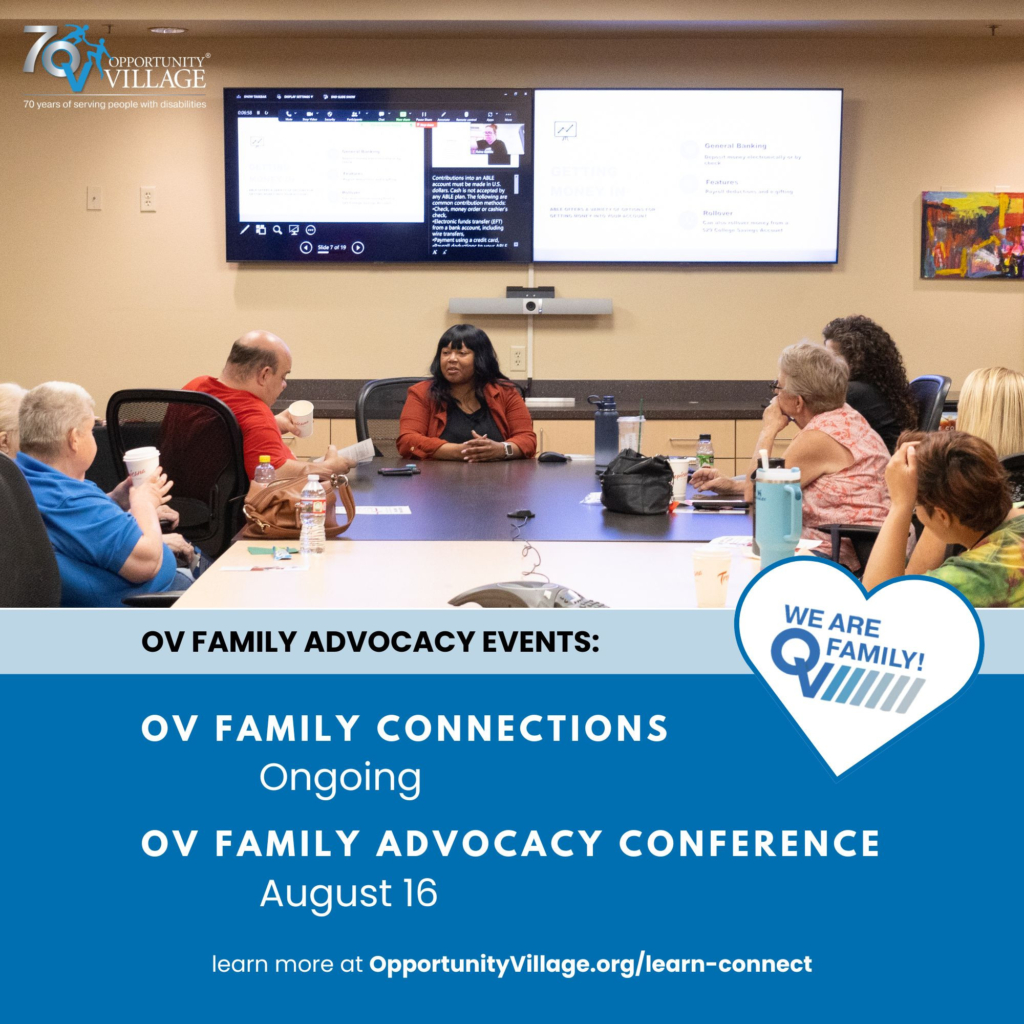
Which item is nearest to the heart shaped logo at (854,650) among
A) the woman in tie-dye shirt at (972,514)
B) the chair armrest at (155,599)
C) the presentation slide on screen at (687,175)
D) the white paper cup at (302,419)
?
the woman in tie-dye shirt at (972,514)

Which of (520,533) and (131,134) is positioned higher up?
(131,134)

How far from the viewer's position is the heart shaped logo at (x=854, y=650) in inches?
42.3

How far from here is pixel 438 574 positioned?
233 cm

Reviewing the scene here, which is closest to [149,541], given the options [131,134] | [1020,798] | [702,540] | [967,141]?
[702,540]

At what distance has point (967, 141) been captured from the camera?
543cm

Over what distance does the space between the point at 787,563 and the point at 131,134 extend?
506 centimetres

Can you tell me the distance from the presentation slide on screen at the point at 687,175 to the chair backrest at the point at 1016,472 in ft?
9.03

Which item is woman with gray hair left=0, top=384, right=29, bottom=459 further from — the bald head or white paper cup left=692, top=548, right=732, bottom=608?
white paper cup left=692, top=548, right=732, bottom=608

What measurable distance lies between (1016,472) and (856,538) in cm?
56

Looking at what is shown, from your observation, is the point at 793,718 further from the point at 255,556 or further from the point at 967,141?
the point at 967,141

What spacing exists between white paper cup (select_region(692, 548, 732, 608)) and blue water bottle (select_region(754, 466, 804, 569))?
31 centimetres

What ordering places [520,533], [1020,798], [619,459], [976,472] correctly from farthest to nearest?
[619,459], [520,533], [976,472], [1020,798]

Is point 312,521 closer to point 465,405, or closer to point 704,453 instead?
point 704,453

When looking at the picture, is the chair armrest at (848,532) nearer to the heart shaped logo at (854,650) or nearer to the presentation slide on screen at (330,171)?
the heart shaped logo at (854,650)
